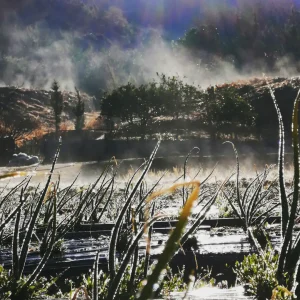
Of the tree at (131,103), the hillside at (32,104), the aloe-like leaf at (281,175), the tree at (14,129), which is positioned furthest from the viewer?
the hillside at (32,104)

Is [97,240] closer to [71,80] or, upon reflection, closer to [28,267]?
[28,267]

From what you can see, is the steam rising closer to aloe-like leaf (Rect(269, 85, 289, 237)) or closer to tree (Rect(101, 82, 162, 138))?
tree (Rect(101, 82, 162, 138))

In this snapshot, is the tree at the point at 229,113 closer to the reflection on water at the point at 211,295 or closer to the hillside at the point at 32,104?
the reflection on water at the point at 211,295

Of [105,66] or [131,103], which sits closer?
[131,103]

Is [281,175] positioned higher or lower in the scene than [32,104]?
lower

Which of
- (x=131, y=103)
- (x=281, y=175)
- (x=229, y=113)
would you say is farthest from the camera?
(x=131, y=103)

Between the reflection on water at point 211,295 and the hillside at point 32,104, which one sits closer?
the reflection on water at point 211,295

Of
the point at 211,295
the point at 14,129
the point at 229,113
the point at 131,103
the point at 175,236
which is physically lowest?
the point at 211,295

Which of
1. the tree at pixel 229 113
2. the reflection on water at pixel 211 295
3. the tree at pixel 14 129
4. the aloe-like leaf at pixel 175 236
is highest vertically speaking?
the tree at pixel 229 113

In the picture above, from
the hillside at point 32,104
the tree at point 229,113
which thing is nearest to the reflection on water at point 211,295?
the tree at point 229,113

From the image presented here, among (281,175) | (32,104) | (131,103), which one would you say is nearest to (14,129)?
(131,103)

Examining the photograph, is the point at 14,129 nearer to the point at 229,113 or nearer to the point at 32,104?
the point at 229,113

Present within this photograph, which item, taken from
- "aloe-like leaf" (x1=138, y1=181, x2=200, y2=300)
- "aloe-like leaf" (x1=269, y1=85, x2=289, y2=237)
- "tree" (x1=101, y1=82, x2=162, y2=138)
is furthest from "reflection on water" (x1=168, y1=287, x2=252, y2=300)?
"tree" (x1=101, y1=82, x2=162, y2=138)

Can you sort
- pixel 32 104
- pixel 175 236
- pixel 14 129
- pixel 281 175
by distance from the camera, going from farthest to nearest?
pixel 32 104 < pixel 14 129 < pixel 281 175 < pixel 175 236
